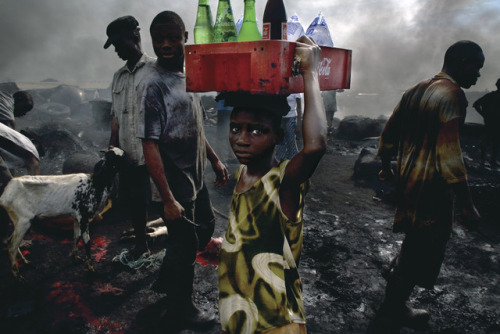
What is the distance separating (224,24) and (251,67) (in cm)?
68

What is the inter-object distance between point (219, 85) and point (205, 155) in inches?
57.0

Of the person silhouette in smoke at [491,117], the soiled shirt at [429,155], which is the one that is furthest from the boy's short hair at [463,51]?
the person silhouette in smoke at [491,117]

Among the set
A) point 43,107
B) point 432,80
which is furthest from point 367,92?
point 432,80

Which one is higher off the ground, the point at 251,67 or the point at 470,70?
the point at 470,70

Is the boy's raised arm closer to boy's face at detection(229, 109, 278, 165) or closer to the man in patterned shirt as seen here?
boy's face at detection(229, 109, 278, 165)

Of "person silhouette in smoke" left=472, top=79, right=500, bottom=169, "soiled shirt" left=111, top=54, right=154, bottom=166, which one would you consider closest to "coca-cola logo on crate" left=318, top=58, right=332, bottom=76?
"soiled shirt" left=111, top=54, right=154, bottom=166

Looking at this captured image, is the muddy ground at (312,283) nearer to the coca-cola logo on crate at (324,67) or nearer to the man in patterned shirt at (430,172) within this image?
the man in patterned shirt at (430,172)

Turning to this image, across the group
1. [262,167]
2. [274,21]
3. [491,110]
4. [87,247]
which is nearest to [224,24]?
[274,21]

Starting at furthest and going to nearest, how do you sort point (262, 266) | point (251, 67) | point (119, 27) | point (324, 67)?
1. point (119, 27)
2. point (324, 67)
3. point (262, 266)
4. point (251, 67)

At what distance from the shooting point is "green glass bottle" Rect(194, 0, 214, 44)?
1.85 metres

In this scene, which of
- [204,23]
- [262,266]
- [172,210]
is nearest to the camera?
[262,266]

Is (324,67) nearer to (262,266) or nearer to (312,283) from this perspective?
(262,266)

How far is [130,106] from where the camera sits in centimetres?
304

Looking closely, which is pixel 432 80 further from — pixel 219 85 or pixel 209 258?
pixel 209 258
